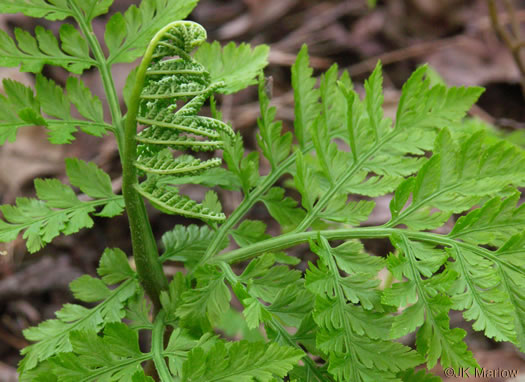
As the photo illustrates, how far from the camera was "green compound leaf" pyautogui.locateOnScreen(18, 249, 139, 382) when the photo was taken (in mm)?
1419

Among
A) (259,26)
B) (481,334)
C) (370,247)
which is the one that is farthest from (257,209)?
(259,26)

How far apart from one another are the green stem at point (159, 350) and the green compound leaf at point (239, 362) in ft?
0.50

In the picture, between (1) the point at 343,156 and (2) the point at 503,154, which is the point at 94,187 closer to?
(1) the point at 343,156

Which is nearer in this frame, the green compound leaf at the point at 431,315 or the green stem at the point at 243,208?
the green compound leaf at the point at 431,315

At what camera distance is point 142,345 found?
2.77 meters

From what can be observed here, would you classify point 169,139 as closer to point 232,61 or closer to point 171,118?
point 171,118

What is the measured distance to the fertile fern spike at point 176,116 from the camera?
3.86ft

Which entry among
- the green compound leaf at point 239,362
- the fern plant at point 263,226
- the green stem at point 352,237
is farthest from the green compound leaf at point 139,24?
the green compound leaf at point 239,362

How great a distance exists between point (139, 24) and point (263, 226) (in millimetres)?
705

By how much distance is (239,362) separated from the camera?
3.89 feet

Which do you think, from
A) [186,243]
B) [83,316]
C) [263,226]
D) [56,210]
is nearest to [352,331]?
[263,226]

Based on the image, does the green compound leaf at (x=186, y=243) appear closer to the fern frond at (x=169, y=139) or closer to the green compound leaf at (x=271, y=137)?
the green compound leaf at (x=271, y=137)

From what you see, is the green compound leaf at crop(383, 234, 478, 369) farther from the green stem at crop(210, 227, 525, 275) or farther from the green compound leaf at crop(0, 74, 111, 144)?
the green compound leaf at crop(0, 74, 111, 144)

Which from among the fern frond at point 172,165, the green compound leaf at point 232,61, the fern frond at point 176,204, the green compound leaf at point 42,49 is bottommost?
the fern frond at point 176,204
